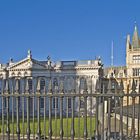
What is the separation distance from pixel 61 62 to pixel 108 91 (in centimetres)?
7085

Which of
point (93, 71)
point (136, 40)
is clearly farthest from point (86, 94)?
point (136, 40)

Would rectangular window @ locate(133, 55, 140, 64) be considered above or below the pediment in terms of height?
above

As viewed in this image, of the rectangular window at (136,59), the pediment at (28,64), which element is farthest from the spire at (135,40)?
the pediment at (28,64)

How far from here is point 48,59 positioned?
7588 centimetres

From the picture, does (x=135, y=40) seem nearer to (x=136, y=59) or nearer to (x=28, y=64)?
(x=136, y=59)

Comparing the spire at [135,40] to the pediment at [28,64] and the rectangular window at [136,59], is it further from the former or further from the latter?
the pediment at [28,64]

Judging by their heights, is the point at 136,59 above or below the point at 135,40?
below

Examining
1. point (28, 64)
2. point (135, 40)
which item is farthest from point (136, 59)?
point (28, 64)

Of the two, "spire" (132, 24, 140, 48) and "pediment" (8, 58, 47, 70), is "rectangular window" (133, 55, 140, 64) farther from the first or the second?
"pediment" (8, 58, 47, 70)

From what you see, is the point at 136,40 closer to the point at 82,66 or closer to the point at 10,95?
the point at 82,66

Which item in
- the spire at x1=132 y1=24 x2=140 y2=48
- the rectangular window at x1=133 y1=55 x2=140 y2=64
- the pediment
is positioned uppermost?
the spire at x1=132 y1=24 x2=140 y2=48

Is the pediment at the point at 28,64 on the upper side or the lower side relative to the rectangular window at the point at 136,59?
lower

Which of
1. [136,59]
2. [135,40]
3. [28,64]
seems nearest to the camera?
[28,64]

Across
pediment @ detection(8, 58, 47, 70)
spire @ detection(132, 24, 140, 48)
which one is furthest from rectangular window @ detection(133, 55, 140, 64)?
pediment @ detection(8, 58, 47, 70)
